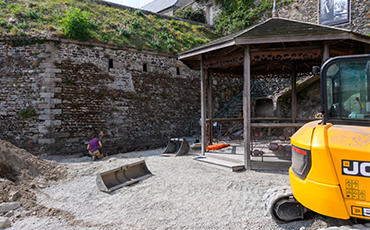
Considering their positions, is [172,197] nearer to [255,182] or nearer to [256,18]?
[255,182]

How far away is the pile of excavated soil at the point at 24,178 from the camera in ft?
15.1

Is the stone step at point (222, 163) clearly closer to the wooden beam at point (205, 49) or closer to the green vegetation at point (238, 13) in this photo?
the wooden beam at point (205, 49)

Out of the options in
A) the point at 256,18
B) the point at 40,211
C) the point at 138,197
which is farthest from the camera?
the point at 256,18

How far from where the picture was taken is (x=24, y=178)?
5.93m

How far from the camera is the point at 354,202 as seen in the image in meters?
2.42

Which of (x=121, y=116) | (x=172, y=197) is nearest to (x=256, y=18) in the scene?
(x=121, y=116)

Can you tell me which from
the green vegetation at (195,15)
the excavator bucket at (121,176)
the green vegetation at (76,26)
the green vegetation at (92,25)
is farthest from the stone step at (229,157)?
the green vegetation at (195,15)

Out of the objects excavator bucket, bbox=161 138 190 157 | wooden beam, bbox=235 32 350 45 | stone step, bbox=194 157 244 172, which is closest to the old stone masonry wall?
excavator bucket, bbox=161 138 190 157

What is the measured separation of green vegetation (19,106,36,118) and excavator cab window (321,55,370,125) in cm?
1020

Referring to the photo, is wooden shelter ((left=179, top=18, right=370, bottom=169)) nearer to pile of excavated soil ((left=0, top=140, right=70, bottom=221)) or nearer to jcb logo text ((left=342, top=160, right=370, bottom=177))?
Answer: jcb logo text ((left=342, top=160, right=370, bottom=177))

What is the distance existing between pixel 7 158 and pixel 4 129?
14.0 feet

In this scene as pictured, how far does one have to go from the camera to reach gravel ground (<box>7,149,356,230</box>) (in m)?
3.75

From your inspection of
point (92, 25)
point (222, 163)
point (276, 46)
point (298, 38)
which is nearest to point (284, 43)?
point (276, 46)

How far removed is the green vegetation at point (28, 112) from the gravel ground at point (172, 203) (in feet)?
15.4
